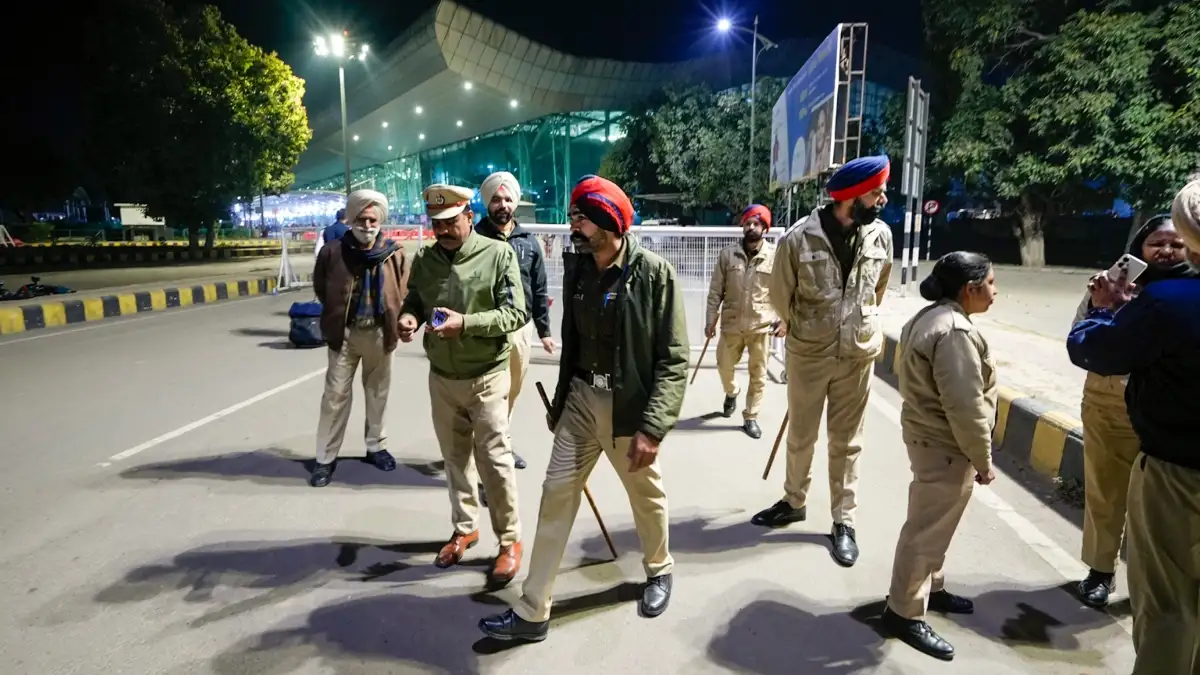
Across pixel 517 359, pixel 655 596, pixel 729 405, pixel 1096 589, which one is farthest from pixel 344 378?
pixel 1096 589

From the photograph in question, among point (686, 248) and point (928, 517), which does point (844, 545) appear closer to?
point (928, 517)

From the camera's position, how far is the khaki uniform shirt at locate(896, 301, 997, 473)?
8.45 ft

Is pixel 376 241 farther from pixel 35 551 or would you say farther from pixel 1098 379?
pixel 1098 379

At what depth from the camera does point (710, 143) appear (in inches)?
1142

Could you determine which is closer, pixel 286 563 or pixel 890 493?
pixel 286 563

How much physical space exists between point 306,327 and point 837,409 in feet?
25.2

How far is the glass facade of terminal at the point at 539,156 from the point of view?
1684 inches

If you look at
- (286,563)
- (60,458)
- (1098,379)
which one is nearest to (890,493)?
(1098,379)

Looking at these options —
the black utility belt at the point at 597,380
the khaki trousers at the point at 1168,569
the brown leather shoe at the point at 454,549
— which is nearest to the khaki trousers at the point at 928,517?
the khaki trousers at the point at 1168,569

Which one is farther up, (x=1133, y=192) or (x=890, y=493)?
(x=1133, y=192)

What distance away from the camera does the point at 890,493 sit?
4.46 meters

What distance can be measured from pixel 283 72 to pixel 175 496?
2566 centimetres

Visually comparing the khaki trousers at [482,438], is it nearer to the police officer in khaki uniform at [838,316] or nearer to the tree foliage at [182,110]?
the police officer in khaki uniform at [838,316]

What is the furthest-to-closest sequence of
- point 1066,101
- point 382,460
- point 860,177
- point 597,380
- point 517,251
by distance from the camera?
1. point 1066,101
2. point 382,460
3. point 517,251
4. point 860,177
5. point 597,380
